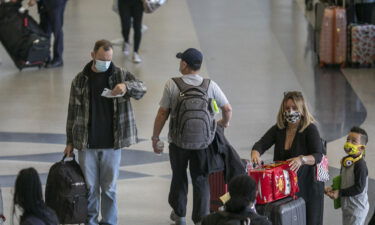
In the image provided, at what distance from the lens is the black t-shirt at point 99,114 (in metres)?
7.83

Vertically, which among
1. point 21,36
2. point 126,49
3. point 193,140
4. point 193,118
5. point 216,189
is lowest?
point 126,49

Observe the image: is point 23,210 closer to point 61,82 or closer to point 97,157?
point 97,157

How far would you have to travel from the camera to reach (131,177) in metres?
9.75

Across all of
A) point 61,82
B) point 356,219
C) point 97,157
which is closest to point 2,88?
point 61,82

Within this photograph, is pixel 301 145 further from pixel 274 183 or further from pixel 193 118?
pixel 193 118

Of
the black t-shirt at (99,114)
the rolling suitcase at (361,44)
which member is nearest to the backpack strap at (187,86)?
the black t-shirt at (99,114)

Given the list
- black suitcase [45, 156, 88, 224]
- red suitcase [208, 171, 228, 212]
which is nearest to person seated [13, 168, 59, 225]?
black suitcase [45, 156, 88, 224]

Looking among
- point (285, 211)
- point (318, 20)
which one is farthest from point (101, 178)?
point (318, 20)

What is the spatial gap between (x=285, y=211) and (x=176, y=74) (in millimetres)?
7127

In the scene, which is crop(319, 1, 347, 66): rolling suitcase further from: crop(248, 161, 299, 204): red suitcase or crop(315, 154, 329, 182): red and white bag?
crop(248, 161, 299, 204): red suitcase

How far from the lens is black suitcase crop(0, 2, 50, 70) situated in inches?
552

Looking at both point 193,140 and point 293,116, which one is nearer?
point 293,116

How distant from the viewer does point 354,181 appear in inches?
295

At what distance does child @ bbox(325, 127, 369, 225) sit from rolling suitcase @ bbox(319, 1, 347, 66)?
22.6 ft
